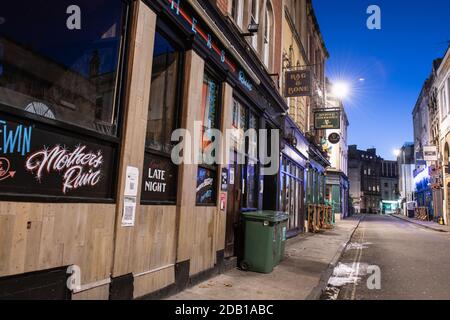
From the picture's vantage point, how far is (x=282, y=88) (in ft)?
46.6

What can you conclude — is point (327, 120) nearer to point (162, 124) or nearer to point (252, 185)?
point (252, 185)

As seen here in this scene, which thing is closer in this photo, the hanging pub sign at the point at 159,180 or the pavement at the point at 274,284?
the hanging pub sign at the point at 159,180

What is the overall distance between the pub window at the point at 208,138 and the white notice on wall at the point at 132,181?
2.09 m

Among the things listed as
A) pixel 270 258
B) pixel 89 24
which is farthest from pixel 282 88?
pixel 89 24

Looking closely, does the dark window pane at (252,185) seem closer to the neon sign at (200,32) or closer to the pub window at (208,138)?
the pub window at (208,138)

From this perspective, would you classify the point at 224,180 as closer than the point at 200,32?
No

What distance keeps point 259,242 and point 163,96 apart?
3.77 m

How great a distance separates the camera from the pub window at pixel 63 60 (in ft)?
11.8

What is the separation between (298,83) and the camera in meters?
14.0

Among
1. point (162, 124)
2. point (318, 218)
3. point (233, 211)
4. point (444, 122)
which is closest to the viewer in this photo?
point (162, 124)

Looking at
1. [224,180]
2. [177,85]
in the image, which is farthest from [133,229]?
[224,180]

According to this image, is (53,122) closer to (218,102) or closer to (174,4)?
(174,4)

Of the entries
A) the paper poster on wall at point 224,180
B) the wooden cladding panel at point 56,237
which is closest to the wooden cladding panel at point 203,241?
the paper poster on wall at point 224,180
